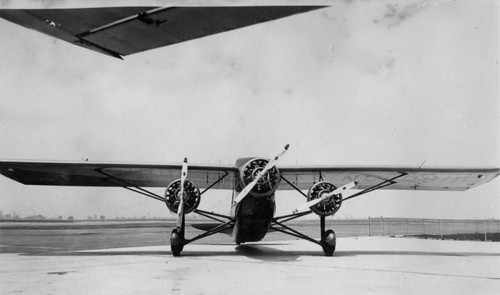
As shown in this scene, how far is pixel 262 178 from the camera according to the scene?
1305 centimetres

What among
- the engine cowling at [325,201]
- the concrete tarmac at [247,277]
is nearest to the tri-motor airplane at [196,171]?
the engine cowling at [325,201]

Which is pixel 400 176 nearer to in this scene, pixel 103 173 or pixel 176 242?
pixel 176 242

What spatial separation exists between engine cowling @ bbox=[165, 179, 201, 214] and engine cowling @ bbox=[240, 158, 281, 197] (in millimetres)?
1600

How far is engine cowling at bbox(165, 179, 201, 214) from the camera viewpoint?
13.8 m

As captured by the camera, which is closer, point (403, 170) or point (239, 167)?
point (239, 167)

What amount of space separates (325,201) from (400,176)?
146 inches

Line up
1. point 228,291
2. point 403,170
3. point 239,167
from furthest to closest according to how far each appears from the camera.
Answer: point 403,170, point 239,167, point 228,291

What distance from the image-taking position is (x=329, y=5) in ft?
28.0

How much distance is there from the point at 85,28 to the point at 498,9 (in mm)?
8337

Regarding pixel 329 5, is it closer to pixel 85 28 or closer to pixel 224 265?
pixel 85 28

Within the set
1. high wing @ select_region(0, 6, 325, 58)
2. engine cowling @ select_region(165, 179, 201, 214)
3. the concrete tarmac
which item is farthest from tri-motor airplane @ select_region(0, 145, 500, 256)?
high wing @ select_region(0, 6, 325, 58)

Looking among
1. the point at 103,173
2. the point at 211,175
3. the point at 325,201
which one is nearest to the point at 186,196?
the point at 211,175

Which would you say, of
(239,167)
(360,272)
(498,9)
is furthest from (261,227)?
(498,9)

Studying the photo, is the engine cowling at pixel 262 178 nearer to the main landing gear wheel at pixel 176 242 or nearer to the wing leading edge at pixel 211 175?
Result: the wing leading edge at pixel 211 175
